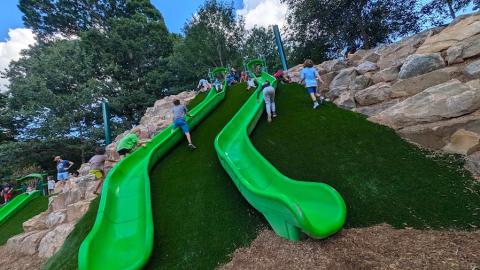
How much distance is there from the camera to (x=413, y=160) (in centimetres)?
528

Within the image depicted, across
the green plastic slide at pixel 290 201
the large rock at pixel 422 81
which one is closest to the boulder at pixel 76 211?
the green plastic slide at pixel 290 201

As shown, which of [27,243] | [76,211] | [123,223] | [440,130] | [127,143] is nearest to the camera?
[123,223]

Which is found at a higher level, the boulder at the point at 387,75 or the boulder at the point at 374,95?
the boulder at the point at 387,75

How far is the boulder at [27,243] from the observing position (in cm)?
772

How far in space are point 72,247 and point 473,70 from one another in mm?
9839

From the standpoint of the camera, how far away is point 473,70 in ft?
21.3

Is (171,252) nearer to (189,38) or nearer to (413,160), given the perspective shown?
(413,160)

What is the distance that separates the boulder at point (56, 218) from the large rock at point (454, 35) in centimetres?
1180

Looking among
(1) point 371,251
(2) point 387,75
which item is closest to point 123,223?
(1) point 371,251

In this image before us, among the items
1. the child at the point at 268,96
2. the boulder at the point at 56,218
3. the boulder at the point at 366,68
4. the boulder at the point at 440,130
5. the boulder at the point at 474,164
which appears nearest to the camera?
the boulder at the point at 474,164

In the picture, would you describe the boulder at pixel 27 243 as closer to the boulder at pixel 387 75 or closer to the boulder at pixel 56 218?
the boulder at pixel 56 218

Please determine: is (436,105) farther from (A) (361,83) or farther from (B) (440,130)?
(A) (361,83)

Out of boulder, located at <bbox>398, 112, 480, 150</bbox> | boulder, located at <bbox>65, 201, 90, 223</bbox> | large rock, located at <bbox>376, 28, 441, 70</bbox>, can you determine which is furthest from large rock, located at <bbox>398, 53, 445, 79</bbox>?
boulder, located at <bbox>65, 201, 90, 223</bbox>

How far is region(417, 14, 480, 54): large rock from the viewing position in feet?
26.4
